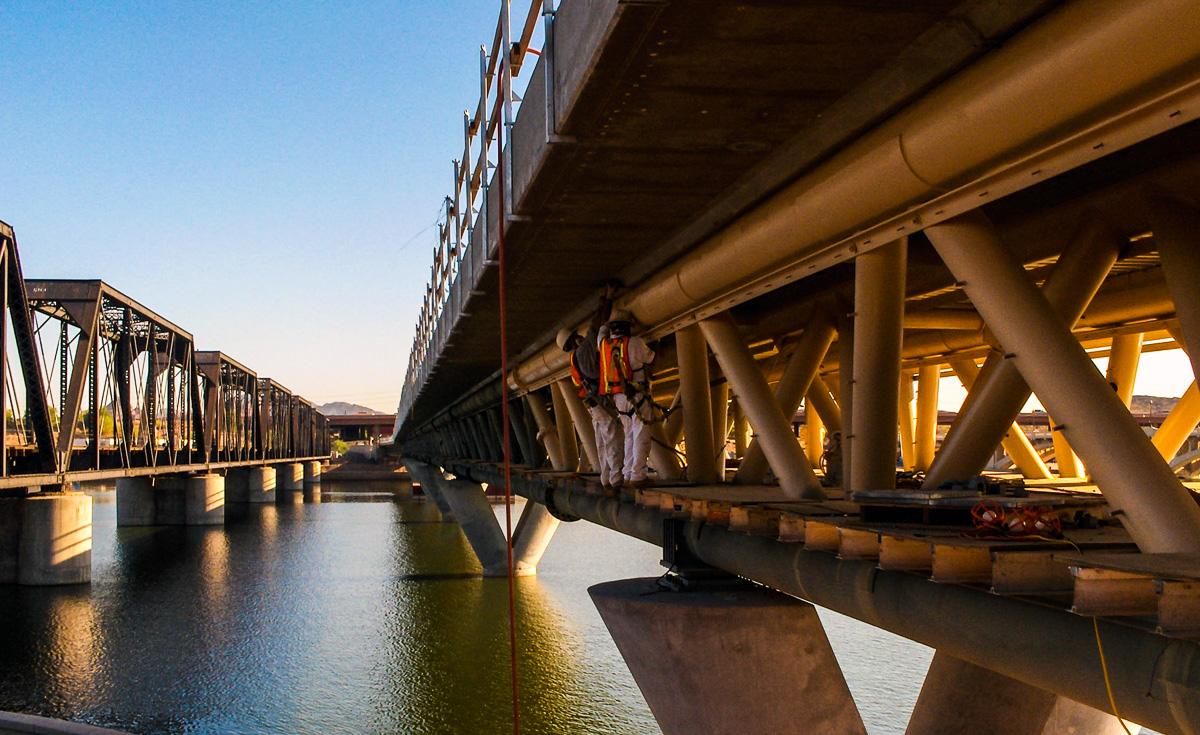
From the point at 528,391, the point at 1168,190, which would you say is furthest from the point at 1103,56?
the point at 528,391

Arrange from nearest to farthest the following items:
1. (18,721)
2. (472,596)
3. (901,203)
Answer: (901,203)
(18,721)
(472,596)

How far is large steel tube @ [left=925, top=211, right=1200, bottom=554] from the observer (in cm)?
539

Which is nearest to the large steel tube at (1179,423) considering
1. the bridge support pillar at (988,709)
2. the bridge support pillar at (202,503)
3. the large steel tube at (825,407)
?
the bridge support pillar at (988,709)

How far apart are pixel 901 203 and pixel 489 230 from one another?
6.51 meters

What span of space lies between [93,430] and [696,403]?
3624 cm

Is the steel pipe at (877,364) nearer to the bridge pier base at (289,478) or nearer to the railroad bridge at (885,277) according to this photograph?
the railroad bridge at (885,277)

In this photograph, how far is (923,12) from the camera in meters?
5.59

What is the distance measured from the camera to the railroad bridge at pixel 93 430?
117 feet

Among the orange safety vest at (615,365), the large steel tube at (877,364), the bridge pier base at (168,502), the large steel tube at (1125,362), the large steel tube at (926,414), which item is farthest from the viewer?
the bridge pier base at (168,502)

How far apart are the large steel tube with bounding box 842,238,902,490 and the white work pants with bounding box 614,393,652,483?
427 centimetres

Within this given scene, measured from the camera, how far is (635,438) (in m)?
12.7

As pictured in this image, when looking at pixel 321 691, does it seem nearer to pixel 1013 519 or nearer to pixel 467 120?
pixel 467 120

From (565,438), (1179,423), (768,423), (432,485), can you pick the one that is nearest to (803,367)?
(768,423)

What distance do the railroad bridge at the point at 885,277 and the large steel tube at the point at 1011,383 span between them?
0.08 feet
